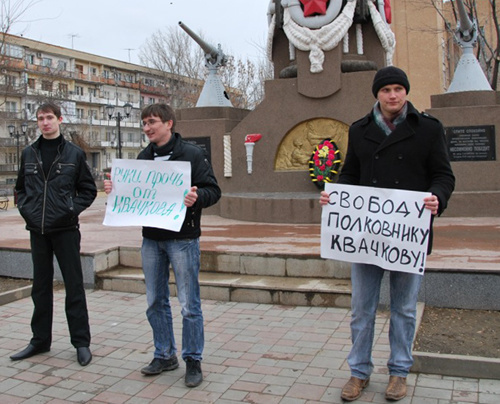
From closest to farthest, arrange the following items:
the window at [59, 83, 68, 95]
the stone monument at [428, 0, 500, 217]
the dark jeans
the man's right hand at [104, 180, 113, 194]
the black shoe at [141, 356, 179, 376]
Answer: the black shoe at [141, 356, 179, 376], the man's right hand at [104, 180, 113, 194], the dark jeans, the stone monument at [428, 0, 500, 217], the window at [59, 83, 68, 95]

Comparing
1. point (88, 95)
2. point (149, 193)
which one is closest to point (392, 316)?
point (149, 193)

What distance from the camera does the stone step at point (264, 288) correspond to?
639 cm

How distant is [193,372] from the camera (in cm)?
436

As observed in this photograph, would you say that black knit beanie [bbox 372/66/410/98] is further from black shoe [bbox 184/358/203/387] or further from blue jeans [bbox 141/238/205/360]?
black shoe [bbox 184/358/203/387]

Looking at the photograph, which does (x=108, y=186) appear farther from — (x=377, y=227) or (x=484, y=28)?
(x=484, y=28)

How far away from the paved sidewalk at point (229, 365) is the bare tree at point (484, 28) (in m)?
10.5

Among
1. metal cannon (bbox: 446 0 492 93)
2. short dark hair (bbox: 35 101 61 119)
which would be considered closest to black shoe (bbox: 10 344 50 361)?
short dark hair (bbox: 35 101 61 119)

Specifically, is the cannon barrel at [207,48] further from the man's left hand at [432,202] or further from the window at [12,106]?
the window at [12,106]

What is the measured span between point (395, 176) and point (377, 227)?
387mm

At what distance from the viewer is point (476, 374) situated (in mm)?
4262

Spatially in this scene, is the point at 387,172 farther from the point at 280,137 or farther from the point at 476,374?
the point at 280,137

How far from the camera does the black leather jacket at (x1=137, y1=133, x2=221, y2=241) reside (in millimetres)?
4340

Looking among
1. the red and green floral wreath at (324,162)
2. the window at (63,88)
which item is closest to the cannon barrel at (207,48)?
the red and green floral wreath at (324,162)

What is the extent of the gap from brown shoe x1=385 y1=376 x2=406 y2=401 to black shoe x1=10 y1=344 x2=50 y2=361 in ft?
10.2
